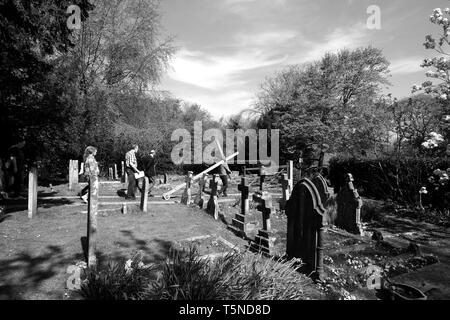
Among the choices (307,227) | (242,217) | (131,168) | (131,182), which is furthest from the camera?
(131,182)

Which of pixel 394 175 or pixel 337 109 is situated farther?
pixel 337 109

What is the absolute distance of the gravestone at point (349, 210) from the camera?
8633 millimetres

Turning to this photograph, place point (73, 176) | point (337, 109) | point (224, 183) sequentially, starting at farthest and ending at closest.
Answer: point (337, 109) < point (73, 176) < point (224, 183)

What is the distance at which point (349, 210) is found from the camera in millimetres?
8961

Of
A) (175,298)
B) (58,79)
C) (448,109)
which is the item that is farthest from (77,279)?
(448,109)

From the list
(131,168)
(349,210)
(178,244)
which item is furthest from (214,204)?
(349,210)

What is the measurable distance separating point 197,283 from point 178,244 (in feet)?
9.41

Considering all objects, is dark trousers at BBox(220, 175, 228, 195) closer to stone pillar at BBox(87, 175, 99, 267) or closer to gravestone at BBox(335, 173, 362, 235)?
gravestone at BBox(335, 173, 362, 235)

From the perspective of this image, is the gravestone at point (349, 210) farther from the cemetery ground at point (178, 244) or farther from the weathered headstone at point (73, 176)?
the weathered headstone at point (73, 176)

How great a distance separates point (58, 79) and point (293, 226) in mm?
8367

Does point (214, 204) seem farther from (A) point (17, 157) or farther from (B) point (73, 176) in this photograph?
(B) point (73, 176)

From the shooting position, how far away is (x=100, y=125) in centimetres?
1888

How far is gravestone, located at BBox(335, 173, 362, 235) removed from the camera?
863 centimetres

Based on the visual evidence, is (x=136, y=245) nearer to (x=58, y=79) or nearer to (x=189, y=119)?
(x=58, y=79)
